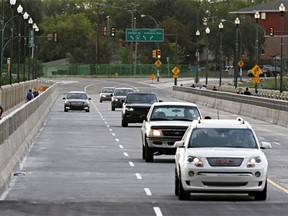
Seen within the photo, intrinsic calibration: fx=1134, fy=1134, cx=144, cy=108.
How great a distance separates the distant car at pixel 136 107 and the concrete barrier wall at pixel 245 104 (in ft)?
22.1

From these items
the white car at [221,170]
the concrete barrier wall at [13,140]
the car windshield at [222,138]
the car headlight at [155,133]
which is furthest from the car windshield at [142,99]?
the white car at [221,170]

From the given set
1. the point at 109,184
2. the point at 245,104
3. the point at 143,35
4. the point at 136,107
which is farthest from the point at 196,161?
the point at 143,35

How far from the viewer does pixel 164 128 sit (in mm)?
31297

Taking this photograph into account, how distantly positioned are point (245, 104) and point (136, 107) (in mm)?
17841

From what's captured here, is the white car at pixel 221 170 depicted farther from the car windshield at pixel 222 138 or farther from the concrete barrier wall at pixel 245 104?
the concrete barrier wall at pixel 245 104

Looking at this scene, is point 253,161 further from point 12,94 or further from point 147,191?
point 12,94

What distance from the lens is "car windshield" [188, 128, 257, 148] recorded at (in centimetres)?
2141

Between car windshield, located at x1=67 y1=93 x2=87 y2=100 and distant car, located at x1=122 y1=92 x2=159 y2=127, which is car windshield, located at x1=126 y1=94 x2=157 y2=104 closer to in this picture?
distant car, located at x1=122 y1=92 x2=159 y2=127

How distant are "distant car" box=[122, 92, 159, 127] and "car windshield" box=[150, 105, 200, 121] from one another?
57.3 ft

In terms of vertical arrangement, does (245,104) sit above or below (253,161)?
below

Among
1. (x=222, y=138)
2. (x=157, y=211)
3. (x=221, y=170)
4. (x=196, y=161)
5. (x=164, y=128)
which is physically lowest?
(x=157, y=211)

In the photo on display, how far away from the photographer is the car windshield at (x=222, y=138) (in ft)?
70.2

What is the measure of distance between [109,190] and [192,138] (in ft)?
8.62

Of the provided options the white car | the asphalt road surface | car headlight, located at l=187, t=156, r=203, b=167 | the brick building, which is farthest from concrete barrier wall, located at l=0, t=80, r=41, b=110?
the brick building
